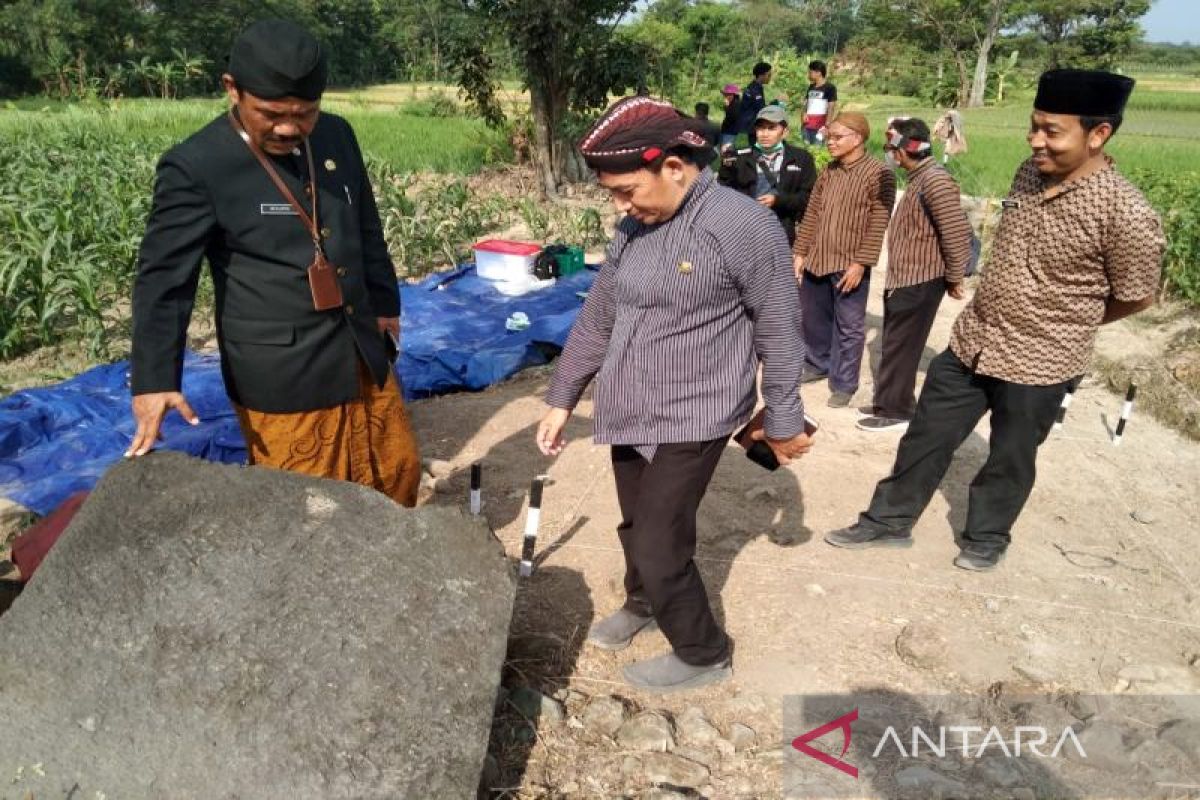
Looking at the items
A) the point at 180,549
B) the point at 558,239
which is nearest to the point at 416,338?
the point at 558,239

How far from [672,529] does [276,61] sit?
1.59 meters

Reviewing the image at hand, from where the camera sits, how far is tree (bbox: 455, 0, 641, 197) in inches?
432

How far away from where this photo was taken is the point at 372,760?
1.83 meters

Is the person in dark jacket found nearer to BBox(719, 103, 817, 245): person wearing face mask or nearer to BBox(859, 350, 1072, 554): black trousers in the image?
BBox(719, 103, 817, 245): person wearing face mask

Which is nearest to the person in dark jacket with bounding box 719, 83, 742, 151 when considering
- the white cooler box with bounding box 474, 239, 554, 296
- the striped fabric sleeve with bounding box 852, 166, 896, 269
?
the white cooler box with bounding box 474, 239, 554, 296

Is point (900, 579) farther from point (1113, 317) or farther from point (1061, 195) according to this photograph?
point (1061, 195)

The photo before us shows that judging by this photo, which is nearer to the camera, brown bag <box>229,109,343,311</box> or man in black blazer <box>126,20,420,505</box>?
man in black blazer <box>126,20,420,505</box>

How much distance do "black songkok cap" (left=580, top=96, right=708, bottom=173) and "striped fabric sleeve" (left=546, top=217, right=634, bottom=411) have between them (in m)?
0.46

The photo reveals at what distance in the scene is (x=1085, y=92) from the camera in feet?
9.43

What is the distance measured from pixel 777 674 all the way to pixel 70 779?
200 cm

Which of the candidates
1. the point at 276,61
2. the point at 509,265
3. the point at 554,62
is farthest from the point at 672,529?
the point at 554,62

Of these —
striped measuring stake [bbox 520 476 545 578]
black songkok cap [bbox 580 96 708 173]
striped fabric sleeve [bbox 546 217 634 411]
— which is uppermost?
black songkok cap [bbox 580 96 708 173]

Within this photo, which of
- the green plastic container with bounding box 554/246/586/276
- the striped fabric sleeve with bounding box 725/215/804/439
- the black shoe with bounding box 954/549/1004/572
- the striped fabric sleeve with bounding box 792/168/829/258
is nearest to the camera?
the striped fabric sleeve with bounding box 725/215/804/439

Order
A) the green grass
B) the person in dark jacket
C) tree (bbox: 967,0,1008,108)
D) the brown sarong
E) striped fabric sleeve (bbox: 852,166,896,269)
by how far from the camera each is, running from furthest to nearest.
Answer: tree (bbox: 967,0,1008,108) → the green grass → the person in dark jacket → striped fabric sleeve (bbox: 852,166,896,269) → the brown sarong
